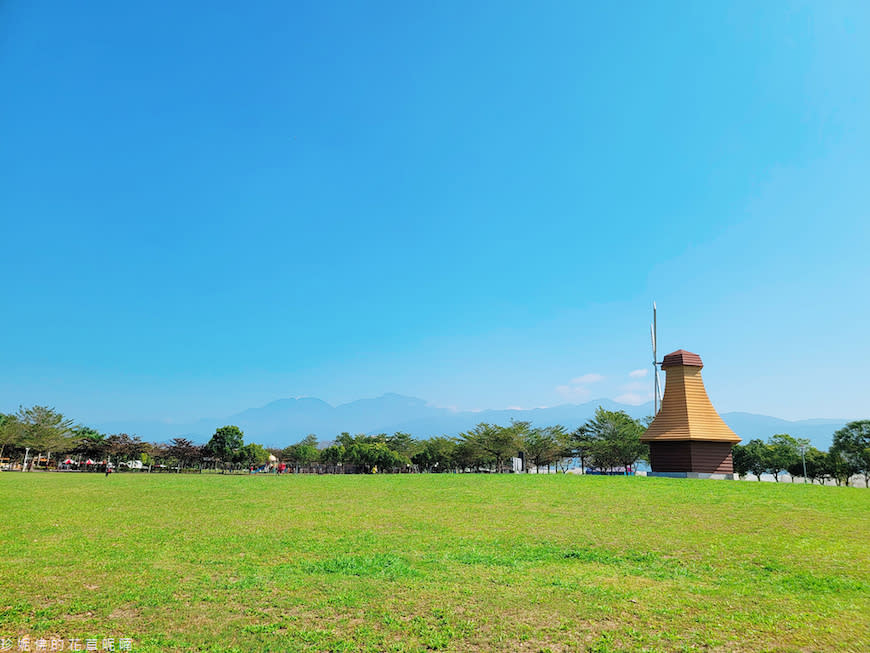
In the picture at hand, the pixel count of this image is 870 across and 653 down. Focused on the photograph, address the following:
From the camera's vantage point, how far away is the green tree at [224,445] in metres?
60.8

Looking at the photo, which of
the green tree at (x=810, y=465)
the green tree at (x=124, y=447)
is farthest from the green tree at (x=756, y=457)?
the green tree at (x=124, y=447)

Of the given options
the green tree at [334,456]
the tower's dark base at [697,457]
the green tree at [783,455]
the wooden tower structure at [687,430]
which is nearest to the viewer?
the tower's dark base at [697,457]

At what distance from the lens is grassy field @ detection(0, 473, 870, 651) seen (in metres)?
6.24

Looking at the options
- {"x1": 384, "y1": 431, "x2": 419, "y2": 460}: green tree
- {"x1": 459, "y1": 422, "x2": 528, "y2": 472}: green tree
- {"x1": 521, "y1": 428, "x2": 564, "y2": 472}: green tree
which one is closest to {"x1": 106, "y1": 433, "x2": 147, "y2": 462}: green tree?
{"x1": 384, "y1": 431, "x2": 419, "y2": 460}: green tree

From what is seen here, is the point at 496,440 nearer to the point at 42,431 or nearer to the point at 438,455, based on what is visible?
the point at 438,455

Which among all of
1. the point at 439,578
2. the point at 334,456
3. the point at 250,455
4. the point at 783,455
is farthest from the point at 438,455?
the point at 439,578

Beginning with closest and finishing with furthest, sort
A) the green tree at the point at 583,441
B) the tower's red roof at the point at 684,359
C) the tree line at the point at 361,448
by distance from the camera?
the tower's red roof at the point at 684,359 < the tree line at the point at 361,448 < the green tree at the point at 583,441

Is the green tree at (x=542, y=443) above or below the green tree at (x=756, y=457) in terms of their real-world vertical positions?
above

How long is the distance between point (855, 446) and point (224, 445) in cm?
7205

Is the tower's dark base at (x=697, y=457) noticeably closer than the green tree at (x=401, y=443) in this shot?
Yes

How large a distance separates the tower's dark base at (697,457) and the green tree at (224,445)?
4869 centimetres

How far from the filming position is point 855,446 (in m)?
52.6

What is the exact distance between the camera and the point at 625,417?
5416 cm

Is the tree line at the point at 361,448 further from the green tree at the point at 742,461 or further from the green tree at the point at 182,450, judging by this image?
the green tree at the point at 742,461
